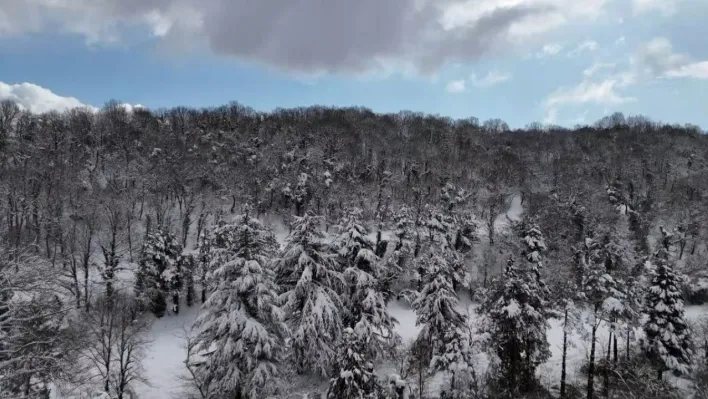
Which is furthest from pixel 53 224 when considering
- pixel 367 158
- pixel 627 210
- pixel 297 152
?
pixel 627 210

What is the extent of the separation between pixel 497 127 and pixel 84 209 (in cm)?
12617

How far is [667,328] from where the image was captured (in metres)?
28.0

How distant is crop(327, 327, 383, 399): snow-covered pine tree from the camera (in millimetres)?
16219

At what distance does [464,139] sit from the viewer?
106m

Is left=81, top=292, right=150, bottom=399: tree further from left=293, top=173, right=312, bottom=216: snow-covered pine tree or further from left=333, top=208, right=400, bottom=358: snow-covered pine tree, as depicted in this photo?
left=293, top=173, right=312, bottom=216: snow-covered pine tree

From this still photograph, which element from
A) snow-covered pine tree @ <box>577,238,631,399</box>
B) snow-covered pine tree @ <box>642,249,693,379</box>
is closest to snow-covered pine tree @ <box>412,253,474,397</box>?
snow-covered pine tree @ <box>577,238,631,399</box>

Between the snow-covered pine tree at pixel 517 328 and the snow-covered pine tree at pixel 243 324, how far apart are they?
13.8 metres

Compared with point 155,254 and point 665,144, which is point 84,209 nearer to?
point 155,254

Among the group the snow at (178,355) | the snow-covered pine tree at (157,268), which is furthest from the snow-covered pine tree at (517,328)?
the snow-covered pine tree at (157,268)

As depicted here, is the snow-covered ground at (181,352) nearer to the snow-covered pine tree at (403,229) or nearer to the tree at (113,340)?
the tree at (113,340)

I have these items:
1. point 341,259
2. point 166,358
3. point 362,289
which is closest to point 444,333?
point 362,289

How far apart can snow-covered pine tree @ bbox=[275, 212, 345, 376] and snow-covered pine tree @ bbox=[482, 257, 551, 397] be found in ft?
33.7

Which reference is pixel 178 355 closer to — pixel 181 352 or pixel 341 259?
pixel 181 352

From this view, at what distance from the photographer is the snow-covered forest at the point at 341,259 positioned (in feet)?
60.0
